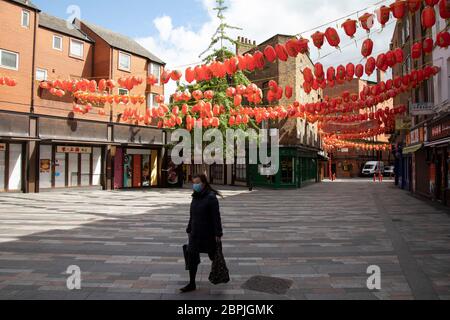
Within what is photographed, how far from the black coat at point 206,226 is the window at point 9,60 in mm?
19883

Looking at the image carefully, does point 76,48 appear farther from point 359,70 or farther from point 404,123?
point 404,123

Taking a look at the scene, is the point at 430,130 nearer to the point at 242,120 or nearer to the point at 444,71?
the point at 444,71

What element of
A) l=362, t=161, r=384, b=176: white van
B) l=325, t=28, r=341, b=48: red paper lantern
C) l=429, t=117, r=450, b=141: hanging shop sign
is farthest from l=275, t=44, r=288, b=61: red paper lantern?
l=362, t=161, r=384, b=176: white van

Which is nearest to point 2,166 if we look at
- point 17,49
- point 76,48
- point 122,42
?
point 17,49

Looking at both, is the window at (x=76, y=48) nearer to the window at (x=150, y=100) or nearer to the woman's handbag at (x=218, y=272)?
the window at (x=150, y=100)

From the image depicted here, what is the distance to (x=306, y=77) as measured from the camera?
423 inches

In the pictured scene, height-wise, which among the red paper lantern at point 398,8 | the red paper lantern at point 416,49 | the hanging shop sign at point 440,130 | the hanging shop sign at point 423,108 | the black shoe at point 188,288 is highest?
the red paper lantern at point 398,8

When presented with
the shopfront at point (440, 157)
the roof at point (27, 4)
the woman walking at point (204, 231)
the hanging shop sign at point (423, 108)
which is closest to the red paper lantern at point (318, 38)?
the woman walking at point (204, 231)

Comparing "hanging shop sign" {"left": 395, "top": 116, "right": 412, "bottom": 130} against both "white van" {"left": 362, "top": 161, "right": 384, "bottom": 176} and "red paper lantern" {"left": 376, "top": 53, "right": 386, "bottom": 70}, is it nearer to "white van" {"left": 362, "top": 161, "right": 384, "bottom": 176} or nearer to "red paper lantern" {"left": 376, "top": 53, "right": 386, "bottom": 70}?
"red paper lantern" {"left": 376, "top": 53, "right": 386, "bottom": 70}

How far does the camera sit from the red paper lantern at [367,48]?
29.2 feet

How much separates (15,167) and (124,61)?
10.9 m

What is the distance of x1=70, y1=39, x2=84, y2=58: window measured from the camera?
23.9 m

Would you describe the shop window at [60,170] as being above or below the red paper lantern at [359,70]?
below
